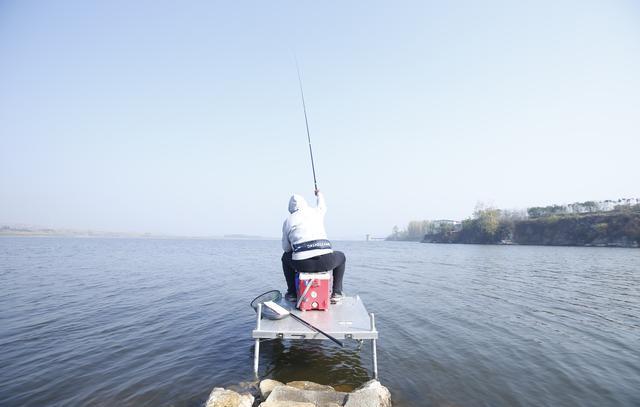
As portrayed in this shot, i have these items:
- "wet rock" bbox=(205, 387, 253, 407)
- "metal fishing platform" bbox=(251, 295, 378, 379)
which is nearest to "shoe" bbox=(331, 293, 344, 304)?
"metal fishing platform" bbox=(251, 295, 378, 379)

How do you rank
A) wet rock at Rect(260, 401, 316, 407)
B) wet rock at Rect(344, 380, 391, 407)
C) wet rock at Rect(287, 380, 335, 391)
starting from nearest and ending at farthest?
wet rock at Rect(260, 401, 316, 407)
wet rock at Rect(344, 380, 391, 407)
wet rock at Rect(287, 380, 335, 391)

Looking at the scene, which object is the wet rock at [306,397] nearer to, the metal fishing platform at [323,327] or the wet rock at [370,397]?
the wet rock at [370,397]

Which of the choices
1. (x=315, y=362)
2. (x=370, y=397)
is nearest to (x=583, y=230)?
(x=315, y=362)

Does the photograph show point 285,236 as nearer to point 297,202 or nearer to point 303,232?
point 303,232

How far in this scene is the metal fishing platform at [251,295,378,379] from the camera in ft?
17.2

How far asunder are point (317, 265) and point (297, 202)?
1385 mm

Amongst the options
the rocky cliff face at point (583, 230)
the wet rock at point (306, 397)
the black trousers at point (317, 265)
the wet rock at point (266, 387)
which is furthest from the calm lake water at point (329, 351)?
the rocky cliff face at point (583, 230)

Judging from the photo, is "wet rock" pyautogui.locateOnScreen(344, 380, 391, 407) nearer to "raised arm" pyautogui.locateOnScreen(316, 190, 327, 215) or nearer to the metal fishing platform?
the metal fishing platform

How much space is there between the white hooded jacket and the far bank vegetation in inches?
4296

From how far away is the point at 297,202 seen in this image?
6.46m

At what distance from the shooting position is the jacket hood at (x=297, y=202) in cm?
647

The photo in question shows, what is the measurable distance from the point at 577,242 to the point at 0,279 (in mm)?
124576

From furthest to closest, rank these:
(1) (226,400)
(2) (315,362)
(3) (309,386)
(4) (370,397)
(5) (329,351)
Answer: (5) (329,351), (2) (315,362), (3) (309,386), (4) (370,397), (1) (226,400)

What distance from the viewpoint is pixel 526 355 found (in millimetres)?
7125
